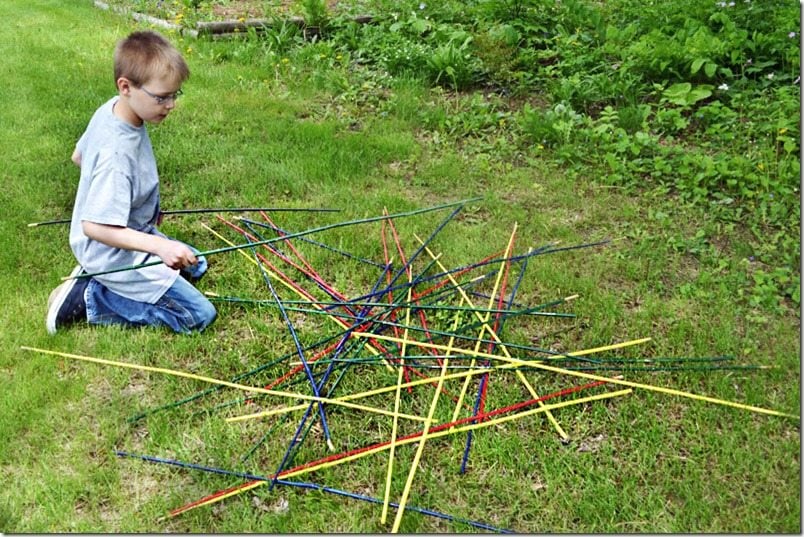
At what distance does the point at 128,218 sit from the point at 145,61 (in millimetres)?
613

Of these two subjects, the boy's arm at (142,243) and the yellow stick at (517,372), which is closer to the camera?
the yellow stick at (517,372)

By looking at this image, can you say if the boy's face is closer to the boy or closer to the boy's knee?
the boy

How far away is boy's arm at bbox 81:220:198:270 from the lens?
101 inches

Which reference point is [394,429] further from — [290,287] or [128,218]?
[128,218]

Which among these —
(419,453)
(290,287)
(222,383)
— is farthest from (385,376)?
(290,287)

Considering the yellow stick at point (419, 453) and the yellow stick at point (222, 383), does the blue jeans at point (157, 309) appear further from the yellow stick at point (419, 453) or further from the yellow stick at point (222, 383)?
the yellow stick at point (419, 453)

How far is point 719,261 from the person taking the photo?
10.2 feet

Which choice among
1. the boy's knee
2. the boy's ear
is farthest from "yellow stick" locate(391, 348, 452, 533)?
the boy's ear

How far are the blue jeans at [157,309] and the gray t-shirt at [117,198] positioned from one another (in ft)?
0.11

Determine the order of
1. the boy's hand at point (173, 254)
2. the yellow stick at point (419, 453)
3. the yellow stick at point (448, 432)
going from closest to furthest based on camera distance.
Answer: the yellow stick at point (419, 453)
the yellow stick at point (448, 432)
the boy's hand at point (173, 254)

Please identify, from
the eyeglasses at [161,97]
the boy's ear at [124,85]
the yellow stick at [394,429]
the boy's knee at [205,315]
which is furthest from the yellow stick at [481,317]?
the boy's ear at [124,85]

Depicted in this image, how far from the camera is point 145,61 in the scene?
8.56 ft

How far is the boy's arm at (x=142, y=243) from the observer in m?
2.56

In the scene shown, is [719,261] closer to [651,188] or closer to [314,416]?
[651,188]
